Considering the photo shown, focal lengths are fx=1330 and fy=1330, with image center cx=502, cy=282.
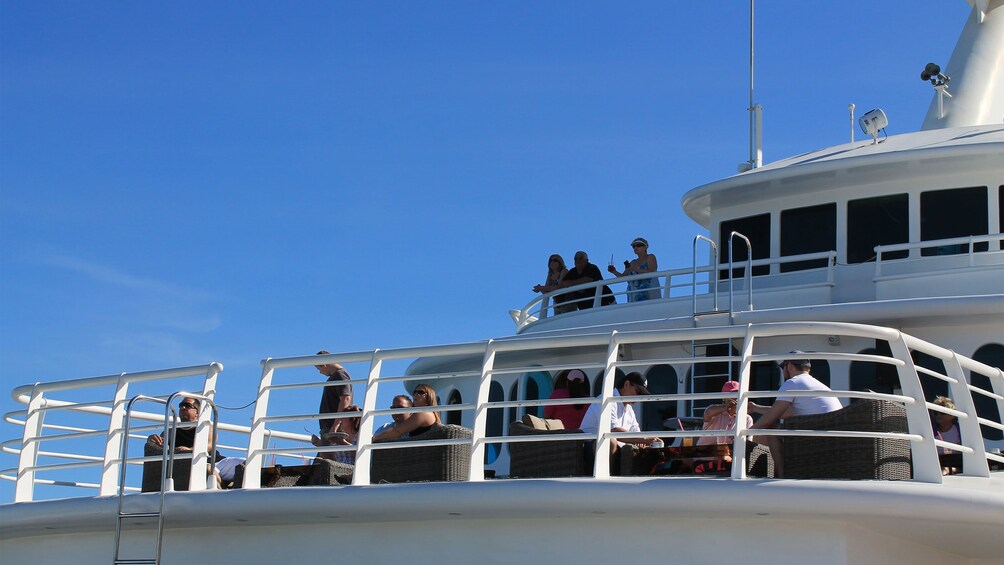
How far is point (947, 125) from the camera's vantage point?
19250mm

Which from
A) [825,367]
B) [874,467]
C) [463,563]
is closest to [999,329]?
[825,367]

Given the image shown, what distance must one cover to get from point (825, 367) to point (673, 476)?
17.7 ft

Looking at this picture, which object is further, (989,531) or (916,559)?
(916,559)

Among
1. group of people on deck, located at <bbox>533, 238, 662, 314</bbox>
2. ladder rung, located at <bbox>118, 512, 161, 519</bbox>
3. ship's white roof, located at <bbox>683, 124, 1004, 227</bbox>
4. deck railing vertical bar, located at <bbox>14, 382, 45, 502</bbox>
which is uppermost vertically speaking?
ship's white roof, located at <bbox>683, 124, 1004, 227</bbox>

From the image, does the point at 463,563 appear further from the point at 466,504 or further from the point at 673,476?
the point at 673,476

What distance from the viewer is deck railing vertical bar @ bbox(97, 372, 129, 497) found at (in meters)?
10.3

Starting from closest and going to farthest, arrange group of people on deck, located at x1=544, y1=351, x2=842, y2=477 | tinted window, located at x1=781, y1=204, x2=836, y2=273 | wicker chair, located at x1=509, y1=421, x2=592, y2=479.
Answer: group of people on deck, located at x1=544, y1=351, x2=842, y2=477
wicker chair, located at x1=509, y1=421, x2=592, y2=479
tinted window, located at x1=781, y1=204, x2=836, y2=273

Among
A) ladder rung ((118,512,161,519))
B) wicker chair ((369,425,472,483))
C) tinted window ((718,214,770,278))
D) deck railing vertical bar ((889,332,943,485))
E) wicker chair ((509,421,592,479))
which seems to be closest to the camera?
deck railing vertical bar ((889,332,943,485))

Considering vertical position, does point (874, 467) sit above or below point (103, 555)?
above

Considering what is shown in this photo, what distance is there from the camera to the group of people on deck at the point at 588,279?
15.8m

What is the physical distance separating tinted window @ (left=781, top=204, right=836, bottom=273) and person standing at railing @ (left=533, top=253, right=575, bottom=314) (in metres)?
2.74

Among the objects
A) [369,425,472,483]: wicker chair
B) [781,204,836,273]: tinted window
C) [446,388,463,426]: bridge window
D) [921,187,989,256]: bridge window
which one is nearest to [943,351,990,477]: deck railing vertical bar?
[369,425,472,483]: wicker chair

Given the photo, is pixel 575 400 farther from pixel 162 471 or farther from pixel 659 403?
pixel 659 403

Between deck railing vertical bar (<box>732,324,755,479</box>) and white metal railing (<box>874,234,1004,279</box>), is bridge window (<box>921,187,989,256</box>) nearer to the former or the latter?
white metal railing (<box>874,234,1004,279</box>)
